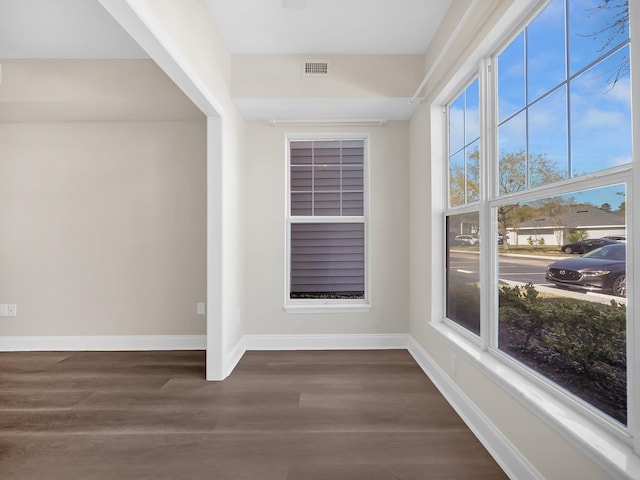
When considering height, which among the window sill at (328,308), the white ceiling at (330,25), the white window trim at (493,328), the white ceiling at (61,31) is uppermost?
the white ceiling at (330,25)

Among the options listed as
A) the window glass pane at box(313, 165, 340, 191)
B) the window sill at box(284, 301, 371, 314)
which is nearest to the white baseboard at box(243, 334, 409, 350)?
the window sill at box(284, 301, 371, 314)

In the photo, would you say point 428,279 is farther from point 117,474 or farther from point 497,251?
point 117,474

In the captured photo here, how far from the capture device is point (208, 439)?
214 centimetres

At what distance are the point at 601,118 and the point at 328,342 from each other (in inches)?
121

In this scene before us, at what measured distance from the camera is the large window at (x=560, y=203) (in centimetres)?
134

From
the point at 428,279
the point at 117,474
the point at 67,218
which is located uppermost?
the point at 67,218

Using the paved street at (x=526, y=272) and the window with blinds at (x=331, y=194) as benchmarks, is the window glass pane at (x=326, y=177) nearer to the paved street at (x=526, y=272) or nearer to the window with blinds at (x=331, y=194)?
the window with blinds at (x=331, y=194)

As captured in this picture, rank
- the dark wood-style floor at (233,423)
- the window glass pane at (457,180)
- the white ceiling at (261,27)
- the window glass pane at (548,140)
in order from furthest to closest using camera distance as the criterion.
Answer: the window glass pane at (457,180), the white ceiling at (261,27), the dark wood-style floor at (233,423), the window glass pane at (548,140)

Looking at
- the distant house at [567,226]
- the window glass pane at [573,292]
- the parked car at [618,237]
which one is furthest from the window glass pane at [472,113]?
the parked car at [618,237]

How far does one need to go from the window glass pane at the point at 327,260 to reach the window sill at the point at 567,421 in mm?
1905

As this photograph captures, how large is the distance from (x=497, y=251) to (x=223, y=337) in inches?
86.5

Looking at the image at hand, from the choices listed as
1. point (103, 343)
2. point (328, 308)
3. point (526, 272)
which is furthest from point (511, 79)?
point (103, 343)

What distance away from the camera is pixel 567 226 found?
1579 millimetres

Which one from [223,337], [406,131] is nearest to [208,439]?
[223,337]
